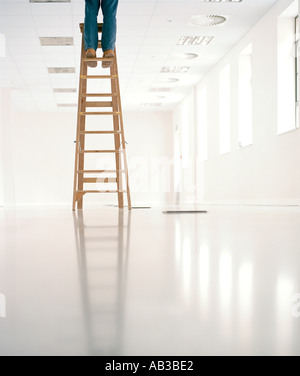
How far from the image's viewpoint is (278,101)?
6668 millimetres

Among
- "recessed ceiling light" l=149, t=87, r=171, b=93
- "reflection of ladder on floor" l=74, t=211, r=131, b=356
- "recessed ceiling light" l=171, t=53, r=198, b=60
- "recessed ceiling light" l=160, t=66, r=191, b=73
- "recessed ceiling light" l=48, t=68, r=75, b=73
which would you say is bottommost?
"reflection of ladder on floor" l=74, t=211, r=131, b=356

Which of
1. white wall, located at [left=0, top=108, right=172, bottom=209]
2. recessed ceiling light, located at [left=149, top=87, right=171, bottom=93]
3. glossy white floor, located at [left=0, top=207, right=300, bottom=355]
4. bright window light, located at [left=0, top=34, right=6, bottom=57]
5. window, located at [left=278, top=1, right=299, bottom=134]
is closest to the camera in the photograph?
glossy white floor, located at [left=0, top=207, right=300, bottom=355]

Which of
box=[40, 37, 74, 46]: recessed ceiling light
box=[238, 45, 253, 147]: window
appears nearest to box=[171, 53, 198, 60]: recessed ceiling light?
box=[238, 45, 253, 147]: window

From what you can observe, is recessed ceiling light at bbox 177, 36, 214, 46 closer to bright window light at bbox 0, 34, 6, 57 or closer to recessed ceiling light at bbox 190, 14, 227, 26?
recessed ceiling light at bbox 190, 14, 227, 26

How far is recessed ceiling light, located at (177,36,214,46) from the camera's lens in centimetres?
827

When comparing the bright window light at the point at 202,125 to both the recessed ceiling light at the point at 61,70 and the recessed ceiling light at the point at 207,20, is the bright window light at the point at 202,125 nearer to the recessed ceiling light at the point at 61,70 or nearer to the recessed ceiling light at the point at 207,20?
the recessed ceiling light at the point at 61,70

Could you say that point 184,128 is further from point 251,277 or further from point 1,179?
point 251,277

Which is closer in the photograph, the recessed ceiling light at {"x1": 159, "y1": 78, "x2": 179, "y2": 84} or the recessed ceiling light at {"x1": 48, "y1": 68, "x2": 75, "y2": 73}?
the recessed ceiling light at {"x1": 48, "y1": 68, "x2": 75, "y2": 73}

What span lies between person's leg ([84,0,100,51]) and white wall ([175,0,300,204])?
3541mm

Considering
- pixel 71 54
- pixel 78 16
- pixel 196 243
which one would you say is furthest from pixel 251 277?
pixel 71 54

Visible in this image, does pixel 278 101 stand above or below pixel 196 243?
above

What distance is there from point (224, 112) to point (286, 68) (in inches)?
126

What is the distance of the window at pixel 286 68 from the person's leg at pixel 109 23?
3764mm

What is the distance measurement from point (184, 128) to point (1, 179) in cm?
568
